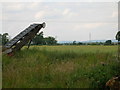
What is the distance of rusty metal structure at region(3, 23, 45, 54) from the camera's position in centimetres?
780

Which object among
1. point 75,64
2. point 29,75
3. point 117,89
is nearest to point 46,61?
point 75,64

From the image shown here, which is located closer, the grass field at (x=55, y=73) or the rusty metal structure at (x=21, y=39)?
the grass field at (x=55, y=73)

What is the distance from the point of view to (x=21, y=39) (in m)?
8.44

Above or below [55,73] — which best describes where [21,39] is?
above

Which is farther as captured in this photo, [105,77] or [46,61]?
[46,61]

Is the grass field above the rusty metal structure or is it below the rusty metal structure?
below

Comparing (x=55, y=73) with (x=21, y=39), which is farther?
(x=21, y=39)

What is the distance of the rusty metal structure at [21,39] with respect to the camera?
25.6ft

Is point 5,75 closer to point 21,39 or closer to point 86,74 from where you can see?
point 86,74

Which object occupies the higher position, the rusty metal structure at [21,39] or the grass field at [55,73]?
the rusty metal structure at [21,39]

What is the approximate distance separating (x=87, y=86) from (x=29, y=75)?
5.28ft

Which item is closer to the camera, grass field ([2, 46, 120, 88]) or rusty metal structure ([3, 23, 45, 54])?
grass field ([2, 46, 120, 88])

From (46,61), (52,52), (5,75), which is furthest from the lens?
(52,52)

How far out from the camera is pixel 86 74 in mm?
5461
